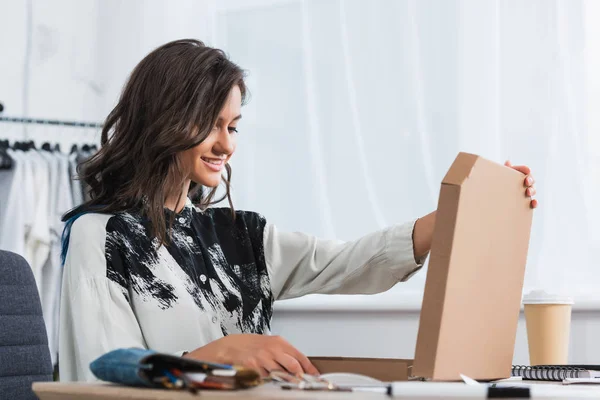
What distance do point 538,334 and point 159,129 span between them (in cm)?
75

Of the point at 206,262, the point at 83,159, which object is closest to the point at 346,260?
the point at 206,262

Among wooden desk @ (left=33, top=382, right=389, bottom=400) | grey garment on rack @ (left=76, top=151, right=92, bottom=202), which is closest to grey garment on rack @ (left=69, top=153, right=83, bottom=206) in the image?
grey garment on rack @ (left=76, top=151, right=92, bottom=202)

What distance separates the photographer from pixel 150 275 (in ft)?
4.21

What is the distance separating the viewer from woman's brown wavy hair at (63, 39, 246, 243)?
137cm

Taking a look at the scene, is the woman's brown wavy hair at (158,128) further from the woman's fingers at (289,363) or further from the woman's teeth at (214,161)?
the woman's fingers at (289,363)

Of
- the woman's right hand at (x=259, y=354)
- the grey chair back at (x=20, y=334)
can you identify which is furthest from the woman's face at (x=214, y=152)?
the woman's right hand at (x=259, y=354)

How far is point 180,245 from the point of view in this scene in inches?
55.8

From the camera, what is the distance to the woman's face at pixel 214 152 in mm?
1407

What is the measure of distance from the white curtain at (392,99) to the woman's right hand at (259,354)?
110 centimetres

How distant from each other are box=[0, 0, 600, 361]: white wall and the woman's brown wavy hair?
72 cm

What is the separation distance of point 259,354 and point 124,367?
252 mm

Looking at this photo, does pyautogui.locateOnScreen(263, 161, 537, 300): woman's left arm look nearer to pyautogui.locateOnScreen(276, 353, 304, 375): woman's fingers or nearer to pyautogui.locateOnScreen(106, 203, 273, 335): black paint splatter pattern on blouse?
pyautogui.locateOnScreen(106, 203, 273, 335): black paint splatter pattern on blouse

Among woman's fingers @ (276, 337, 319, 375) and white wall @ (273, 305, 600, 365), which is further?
white wall @ (273, 305, 600, 365)

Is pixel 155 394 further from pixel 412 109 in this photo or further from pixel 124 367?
pixel 412 109
